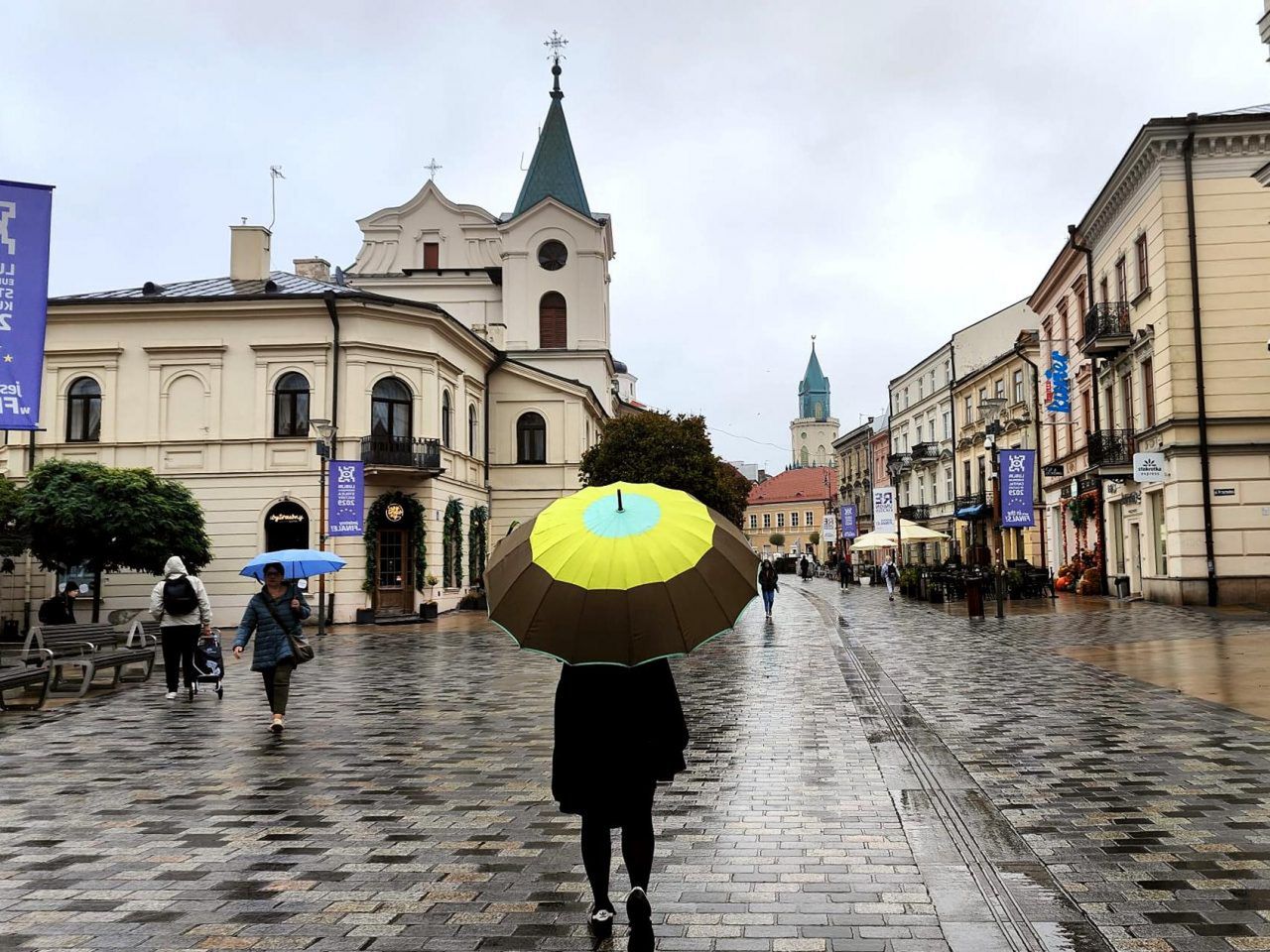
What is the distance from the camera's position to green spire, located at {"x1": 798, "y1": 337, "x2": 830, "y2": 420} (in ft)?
554

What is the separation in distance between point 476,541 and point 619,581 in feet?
111

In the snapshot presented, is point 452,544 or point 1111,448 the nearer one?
point 1111,448

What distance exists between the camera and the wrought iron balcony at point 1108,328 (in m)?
30.4

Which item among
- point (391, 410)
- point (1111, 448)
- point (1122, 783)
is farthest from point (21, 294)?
point (1111, 448)

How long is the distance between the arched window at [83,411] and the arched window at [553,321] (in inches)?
879

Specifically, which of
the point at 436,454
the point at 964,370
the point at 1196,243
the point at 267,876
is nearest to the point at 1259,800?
the point at 267,876

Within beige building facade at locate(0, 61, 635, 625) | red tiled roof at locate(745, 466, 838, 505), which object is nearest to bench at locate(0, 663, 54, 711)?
beige building facade at locate(0, 61, 635, 625)

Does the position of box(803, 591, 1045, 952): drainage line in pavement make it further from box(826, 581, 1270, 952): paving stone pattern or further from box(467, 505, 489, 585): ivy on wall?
box(467, 505, 489, 585): ivy on wall

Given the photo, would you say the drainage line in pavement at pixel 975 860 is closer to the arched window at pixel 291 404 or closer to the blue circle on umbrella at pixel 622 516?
the blue circle on umbrella at pixel 622 516

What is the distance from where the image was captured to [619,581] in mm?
4406

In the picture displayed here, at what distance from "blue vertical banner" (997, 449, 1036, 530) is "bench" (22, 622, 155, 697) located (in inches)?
829

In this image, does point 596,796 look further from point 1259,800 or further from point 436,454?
point 436,454

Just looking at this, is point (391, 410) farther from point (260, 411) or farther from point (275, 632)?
point (275, 632)

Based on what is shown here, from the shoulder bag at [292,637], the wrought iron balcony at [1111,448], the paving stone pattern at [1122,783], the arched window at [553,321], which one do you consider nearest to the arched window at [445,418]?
the arched window at [553,321]
